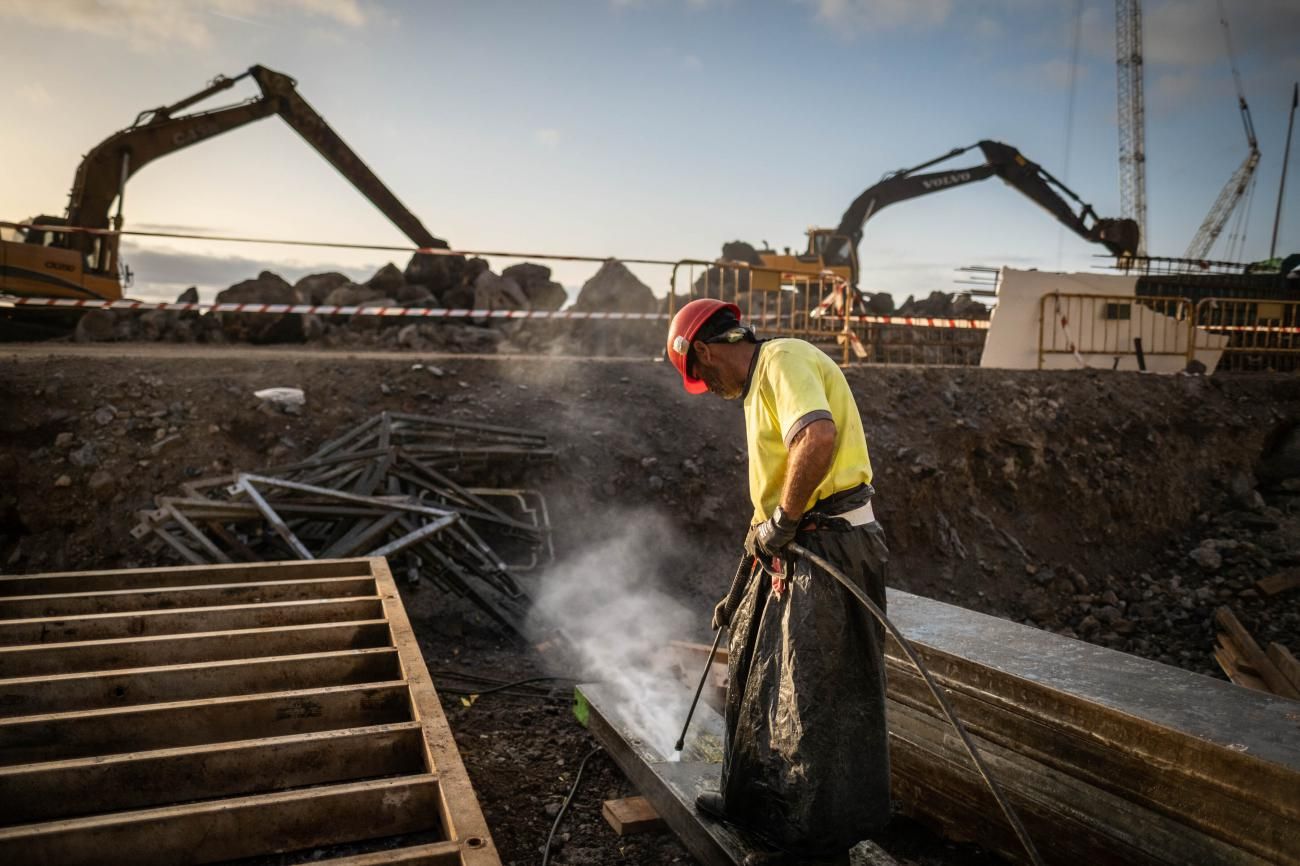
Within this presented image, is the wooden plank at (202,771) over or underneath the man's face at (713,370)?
underneath

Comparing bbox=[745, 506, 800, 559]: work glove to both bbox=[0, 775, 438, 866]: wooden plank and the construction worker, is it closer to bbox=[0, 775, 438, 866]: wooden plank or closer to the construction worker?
the construction worker

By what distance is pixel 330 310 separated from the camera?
37.1 ft

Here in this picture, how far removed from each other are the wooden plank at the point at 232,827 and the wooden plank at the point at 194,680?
38.7 inches

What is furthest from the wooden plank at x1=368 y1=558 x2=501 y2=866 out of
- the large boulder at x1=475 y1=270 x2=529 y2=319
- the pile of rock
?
the large boulder at x1=475 y1=270 x2=529 y2=319

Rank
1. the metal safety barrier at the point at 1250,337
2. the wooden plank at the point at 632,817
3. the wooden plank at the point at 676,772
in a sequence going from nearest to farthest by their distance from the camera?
1. the wooden plank at the point at 676,772
2. the wooden plank at the point at 632,817
3. the metal safety barrier at the point at 1250,337

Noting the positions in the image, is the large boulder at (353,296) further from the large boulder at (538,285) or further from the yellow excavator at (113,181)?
the large boulder at (538,285)

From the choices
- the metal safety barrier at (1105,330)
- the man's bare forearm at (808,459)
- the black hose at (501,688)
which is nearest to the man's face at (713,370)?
the man's bare forearm at (808,459)

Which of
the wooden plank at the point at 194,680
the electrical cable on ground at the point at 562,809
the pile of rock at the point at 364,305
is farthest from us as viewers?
the pile of rock at the point at 364,305

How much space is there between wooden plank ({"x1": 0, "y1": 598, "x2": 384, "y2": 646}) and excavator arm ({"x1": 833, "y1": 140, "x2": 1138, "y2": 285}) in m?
17.6

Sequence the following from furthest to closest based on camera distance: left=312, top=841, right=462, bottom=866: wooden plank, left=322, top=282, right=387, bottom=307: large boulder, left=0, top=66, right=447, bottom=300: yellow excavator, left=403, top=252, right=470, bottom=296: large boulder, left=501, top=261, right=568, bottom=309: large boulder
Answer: left=501, top=261, right=568, bottom=309: large boulder
left=403, top=252, right=470, bottom=296: large boulder
left=322, top=282, right=387, bottom=307: large boulder
left=0, top=66, right=447, bottom=300: yellow excavator
left=312, top=841, right=462, bottom=866: wooden plank

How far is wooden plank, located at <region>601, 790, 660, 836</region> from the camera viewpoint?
3910 mm

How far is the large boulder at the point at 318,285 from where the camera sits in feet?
56.2

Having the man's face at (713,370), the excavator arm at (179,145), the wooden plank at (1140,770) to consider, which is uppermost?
the excavator arm at (179,145)

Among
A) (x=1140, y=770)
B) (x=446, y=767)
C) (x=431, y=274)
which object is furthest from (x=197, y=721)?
(x=431, y=274)
